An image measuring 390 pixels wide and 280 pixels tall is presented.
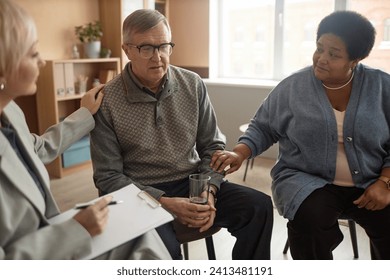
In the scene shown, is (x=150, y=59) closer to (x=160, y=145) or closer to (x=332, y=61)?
(x=160, y=145)

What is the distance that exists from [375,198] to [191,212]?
638mm

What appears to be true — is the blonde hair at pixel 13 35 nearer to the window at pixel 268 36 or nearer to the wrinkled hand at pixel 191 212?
the wrinkled hand at pixel 191 212

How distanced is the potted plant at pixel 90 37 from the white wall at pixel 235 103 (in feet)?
3.67

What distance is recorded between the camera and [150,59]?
55.9 inches

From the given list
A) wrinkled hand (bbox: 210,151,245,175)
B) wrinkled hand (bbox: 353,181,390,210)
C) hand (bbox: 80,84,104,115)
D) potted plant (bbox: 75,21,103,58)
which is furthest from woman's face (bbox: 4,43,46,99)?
potted plant (bbox: 75,21,103,58)

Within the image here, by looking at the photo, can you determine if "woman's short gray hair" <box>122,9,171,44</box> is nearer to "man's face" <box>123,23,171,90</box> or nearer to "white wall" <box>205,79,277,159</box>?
"man's face" <box>123,23,171,90</box>

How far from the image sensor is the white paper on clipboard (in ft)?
3.03

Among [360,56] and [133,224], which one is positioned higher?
[360,56]

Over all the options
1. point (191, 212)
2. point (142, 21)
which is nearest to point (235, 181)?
point (191, 212)

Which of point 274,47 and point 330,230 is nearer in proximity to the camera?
point 330,230

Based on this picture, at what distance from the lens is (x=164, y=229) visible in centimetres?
132

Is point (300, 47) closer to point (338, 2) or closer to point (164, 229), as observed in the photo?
point (338, 2)
